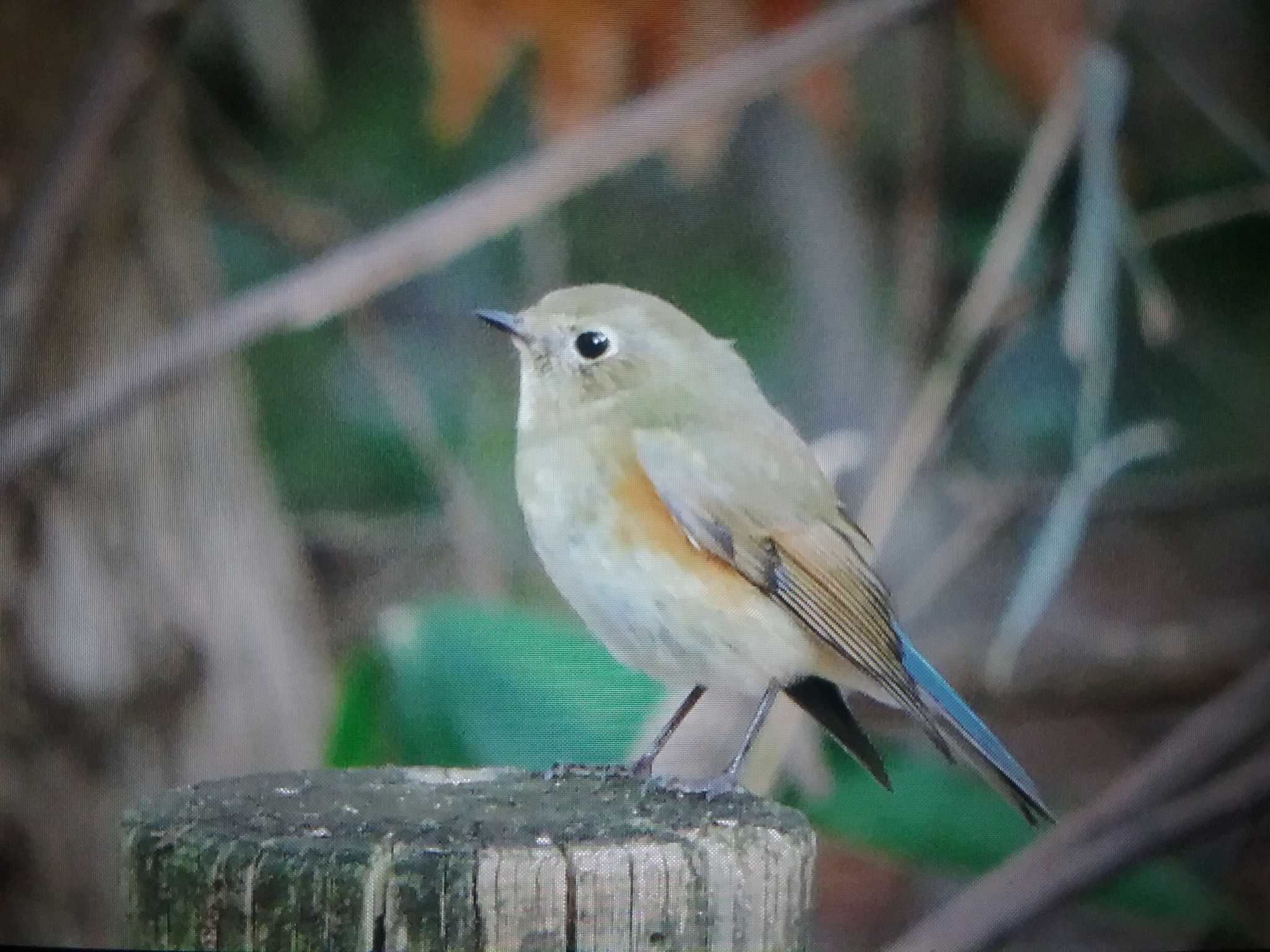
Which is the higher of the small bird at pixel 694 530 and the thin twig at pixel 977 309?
the thin twig at pixel 977 309

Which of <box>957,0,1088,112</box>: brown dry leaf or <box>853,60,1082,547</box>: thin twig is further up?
<box>957,0,1088,112</box>: brown dry leaf

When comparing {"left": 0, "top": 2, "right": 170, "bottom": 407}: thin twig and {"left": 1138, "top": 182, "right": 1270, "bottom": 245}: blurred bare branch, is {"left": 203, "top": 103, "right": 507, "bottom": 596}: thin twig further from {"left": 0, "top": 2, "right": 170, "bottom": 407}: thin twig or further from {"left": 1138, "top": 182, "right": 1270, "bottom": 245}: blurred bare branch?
{"left": 1138, "top": 182, "right": 1270, "bottom": 245}: blurred bare branch

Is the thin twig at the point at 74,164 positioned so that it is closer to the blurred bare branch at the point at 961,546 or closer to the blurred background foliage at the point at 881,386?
the blurred background foliage at the point at 881,386

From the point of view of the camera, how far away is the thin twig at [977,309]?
2207mm

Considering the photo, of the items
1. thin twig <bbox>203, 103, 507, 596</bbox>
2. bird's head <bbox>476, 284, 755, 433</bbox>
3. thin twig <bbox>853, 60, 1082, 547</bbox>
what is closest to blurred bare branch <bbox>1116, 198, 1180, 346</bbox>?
thin twig <bbox>853, 60, 1082, 547</bbox>

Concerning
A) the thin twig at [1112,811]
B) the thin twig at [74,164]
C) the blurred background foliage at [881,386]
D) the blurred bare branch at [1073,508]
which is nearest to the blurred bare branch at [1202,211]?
the blurred background foliage at [881,386]

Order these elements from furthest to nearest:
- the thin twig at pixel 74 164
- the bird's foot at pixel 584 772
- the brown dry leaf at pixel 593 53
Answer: the thin twig at pixel 74 164, the brown dry leaf at pixel 593 53, the bird's foot at pixel 584 772

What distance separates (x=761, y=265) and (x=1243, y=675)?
2.85ft

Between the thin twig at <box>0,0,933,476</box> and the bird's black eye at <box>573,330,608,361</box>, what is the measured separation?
0.55m

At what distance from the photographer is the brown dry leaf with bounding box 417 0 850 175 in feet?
7.50

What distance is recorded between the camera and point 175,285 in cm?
246

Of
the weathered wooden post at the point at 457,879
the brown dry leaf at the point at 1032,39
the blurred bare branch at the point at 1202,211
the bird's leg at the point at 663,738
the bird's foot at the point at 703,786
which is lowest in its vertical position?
the weathered wooden post at the point at 457,879

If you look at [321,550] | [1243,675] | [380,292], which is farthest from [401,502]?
[1243,675]

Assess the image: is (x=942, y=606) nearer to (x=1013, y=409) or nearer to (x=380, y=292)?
(x=1013, y=409)
